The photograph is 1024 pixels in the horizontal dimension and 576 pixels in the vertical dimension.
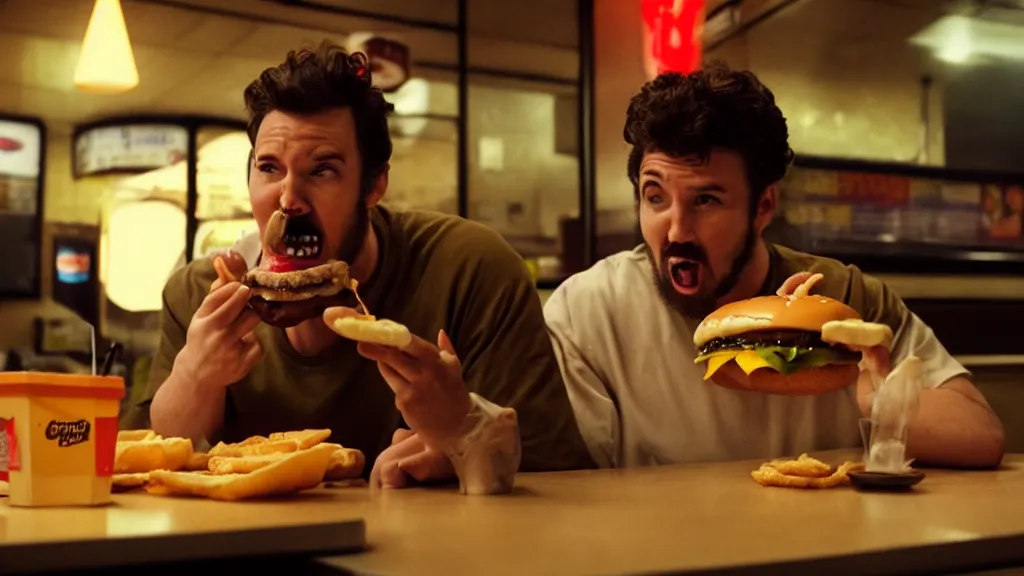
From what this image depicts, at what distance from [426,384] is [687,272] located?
1.17 m

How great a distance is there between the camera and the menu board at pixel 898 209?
18.3ft

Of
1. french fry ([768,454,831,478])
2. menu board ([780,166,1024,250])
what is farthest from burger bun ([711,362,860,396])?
menu board ([780,166,1024,250])

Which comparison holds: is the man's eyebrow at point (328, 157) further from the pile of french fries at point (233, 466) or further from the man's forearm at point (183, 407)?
the pile of french fries at point (233, 466)

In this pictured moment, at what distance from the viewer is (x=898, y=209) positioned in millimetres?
5770

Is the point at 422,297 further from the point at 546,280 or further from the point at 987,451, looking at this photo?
the point at 546,280

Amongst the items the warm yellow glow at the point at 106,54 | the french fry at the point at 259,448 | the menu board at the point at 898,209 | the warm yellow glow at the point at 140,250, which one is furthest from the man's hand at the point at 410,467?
the menu board at the point at 898,209

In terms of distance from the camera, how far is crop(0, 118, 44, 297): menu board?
196 inches

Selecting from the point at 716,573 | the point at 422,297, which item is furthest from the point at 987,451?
the point at 716,573

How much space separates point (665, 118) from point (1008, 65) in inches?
185

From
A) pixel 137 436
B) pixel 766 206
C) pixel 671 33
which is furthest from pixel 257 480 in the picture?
pixel 671 33

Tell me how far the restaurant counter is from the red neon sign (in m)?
4.21

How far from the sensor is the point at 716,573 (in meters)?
1.03

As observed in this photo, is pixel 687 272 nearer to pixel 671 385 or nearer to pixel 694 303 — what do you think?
pixel 694 303

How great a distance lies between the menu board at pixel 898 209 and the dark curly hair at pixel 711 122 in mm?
2803
